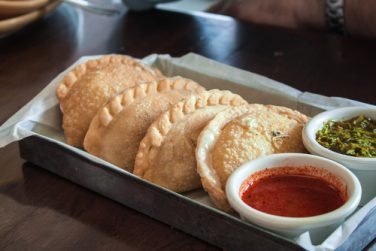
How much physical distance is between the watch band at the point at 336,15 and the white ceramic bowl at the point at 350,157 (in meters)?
1.68

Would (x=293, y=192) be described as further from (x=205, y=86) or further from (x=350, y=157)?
(x=205, y=86)

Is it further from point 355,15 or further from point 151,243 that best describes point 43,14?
point 151,243

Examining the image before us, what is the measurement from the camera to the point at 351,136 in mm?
1990

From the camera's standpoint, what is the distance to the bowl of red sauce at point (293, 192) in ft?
5.33

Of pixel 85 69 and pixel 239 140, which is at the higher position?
pixel 239 140

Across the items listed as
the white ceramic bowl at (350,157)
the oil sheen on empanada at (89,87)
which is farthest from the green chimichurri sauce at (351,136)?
the oil sheen on empanada at (89,87)

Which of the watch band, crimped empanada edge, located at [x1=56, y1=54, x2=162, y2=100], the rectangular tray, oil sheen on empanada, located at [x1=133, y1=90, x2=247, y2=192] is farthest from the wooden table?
the watch band

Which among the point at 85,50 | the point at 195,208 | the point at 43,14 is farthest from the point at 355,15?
the point at 195,208

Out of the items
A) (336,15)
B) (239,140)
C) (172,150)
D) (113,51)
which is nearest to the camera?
(239,140)

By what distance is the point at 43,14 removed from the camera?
3609 mm

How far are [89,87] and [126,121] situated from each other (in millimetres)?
298

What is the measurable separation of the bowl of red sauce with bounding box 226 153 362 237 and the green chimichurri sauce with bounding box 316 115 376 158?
122mm

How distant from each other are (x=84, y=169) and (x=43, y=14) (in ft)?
5.85

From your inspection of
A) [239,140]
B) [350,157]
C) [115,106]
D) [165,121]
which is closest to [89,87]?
[115,106]
